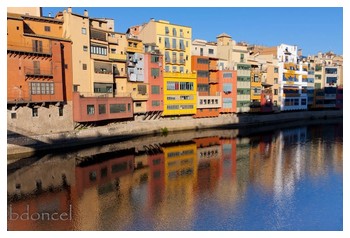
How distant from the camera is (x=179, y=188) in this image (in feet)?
88.8

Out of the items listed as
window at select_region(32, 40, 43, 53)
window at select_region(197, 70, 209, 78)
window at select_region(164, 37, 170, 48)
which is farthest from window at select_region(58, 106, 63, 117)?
window at select_region(197, 70, 209, 78)

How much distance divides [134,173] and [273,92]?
55833mm

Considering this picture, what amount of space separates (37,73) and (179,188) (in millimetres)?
24388

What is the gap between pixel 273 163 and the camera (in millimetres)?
36594

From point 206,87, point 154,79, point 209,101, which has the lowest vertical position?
point 209,101

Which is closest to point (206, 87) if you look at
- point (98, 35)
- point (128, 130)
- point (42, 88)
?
point (128, 130)

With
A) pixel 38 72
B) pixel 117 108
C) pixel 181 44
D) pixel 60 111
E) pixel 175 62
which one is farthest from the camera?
pixel 181 44

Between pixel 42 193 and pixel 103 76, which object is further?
pixel 103 76

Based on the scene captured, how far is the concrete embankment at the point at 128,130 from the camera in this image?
36.9 meters

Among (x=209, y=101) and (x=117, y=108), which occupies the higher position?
(x=209, y=101)

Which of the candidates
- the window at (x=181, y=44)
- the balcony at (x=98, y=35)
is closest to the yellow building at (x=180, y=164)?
the balcony at (x=98, y=35)

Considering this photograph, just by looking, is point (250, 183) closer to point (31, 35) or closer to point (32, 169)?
point (32, 169)

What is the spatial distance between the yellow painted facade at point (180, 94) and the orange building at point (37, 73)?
1931 centimetres

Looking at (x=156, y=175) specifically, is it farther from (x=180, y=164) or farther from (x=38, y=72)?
(x=38, y=72)
